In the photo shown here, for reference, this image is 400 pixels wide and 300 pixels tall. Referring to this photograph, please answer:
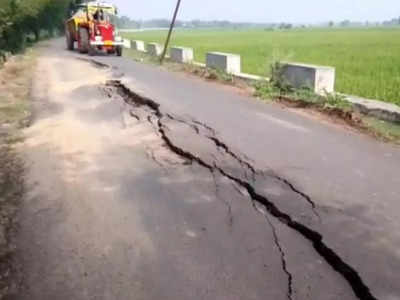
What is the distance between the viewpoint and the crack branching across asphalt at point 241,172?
148 inches

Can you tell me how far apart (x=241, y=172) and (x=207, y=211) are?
135cm

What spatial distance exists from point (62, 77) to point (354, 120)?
1096 centimetres

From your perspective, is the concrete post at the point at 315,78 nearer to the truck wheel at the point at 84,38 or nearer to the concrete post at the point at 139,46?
the truck wheel at the point at 84,38

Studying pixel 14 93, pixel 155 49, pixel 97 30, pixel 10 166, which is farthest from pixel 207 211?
pixel 97 30

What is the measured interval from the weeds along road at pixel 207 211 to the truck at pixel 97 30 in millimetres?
18555

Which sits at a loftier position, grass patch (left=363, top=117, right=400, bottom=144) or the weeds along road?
the weeds along road

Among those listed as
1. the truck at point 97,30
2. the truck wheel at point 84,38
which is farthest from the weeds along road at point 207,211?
the truck wheel at point 84,38

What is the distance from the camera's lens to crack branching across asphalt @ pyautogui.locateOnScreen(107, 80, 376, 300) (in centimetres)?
377

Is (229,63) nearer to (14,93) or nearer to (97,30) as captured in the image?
(14,93)

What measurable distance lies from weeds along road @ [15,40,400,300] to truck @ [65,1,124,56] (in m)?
18.6

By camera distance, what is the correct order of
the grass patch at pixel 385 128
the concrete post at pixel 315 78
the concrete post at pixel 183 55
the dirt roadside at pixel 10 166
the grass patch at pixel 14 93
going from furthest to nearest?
1. the concrete post at pixel 183 55
2. the concrete post at pixel 315 78
3. the grass patch at pixel 14 93
4. the grass patch at pixel 385 128
5. the dirt roadside at pixel 10 166

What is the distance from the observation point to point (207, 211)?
16.2 feet

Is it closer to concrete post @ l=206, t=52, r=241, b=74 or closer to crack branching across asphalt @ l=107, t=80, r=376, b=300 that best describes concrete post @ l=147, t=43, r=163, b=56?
concrete post @ l=206, t=52, r=241, b=74

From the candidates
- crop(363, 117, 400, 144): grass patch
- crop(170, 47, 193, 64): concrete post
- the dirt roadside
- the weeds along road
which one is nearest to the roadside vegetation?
crop(363, 117, 400, 144): grass patch
